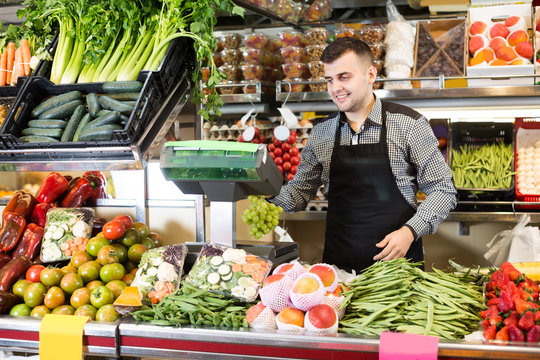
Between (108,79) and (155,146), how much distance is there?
43 cm

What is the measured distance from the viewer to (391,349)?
191 cm

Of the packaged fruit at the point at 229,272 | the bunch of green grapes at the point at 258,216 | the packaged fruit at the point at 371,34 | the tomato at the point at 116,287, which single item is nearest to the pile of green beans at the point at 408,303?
the packaged fruit at the point at 229,272

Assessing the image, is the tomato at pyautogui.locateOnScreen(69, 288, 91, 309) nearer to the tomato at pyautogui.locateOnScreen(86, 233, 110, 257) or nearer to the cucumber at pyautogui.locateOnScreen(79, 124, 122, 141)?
the tomato at pyautogui.locateOnScreen(86, 233, 110, 257)

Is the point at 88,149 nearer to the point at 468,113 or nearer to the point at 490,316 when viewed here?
the point at 490,316

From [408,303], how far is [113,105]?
151 cm

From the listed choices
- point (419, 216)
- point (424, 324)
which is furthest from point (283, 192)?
point (424, 324)

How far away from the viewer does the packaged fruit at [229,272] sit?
7.48 feet

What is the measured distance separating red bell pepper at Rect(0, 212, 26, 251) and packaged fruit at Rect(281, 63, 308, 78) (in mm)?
2434

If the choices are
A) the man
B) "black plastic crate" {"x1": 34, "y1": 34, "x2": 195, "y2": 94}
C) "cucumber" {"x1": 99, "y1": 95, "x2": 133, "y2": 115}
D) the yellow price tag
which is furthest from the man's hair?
the yellow price tag

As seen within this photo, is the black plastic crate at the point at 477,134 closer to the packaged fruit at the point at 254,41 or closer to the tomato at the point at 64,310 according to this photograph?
the packaged fruit at the point at 254,41

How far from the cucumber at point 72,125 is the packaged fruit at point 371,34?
97.1 inches

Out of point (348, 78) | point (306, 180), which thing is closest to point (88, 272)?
point (306, 180)

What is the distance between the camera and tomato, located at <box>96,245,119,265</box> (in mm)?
2553

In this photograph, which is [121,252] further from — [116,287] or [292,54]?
[292,54]
